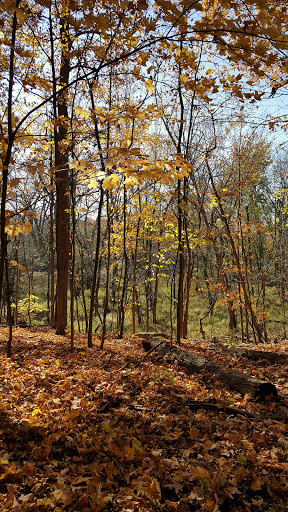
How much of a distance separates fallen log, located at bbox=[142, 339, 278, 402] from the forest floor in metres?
0.12

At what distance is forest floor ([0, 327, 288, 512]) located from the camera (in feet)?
6.75

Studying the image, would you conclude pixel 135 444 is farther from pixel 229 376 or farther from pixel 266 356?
pixel 266 356

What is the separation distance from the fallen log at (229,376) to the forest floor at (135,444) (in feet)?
0.40

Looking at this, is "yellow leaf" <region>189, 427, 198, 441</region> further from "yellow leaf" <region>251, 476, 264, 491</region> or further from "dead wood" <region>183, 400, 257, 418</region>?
"yellow leaf" <region>251, 476, 264, 491</region>

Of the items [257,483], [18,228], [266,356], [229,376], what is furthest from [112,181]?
[266,356]

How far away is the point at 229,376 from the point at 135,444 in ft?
6.44

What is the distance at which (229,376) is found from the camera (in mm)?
4066

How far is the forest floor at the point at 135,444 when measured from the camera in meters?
2.06

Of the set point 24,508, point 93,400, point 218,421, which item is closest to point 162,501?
point 24,508

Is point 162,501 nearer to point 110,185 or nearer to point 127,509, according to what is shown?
point 127,509

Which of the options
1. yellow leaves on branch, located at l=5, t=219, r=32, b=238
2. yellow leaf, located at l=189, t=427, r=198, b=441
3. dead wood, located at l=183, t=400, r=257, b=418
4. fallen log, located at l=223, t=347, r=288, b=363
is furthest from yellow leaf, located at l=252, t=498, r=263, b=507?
fallen log, located at l=223, t=347, r=288, b=363

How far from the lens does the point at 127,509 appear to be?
1954mm

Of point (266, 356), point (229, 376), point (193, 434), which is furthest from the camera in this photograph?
point (266, 356)

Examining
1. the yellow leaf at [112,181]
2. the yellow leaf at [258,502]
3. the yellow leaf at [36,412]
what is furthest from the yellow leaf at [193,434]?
the yellow leaf at [112,181]
